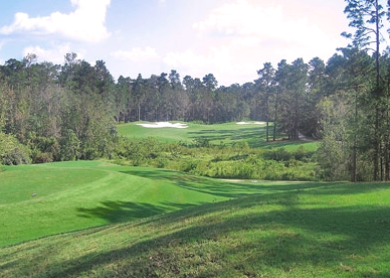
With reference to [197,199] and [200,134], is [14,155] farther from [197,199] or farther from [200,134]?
[200,134]

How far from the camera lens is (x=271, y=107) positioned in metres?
82.5

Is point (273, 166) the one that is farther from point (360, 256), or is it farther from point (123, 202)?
point (360, 256)

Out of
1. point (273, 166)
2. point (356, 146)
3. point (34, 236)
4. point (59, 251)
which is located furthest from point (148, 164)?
point (59, 251)

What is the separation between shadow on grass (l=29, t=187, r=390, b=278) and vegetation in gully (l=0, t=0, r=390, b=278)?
0.10ft

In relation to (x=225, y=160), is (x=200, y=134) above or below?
above

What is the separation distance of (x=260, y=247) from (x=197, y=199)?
14982mm

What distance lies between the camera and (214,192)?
2416 cm

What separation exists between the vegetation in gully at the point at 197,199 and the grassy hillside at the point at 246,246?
0.03m

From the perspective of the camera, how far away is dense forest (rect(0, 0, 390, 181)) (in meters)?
23.9

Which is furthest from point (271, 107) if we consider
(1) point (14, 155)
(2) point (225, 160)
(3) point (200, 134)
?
(1) point (14, 155)

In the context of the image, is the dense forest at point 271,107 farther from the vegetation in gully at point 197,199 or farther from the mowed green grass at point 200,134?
the mowed green grass at point 200,134

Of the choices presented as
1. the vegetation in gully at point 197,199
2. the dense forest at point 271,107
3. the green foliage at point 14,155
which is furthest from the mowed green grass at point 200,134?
the green foliage at point 14,155

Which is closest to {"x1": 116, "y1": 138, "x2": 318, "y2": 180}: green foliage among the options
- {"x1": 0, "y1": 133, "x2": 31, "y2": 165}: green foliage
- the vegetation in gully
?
the vegetation in gully

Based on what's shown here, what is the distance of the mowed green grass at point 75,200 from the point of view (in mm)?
14482
